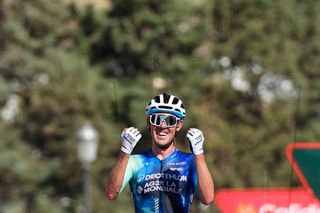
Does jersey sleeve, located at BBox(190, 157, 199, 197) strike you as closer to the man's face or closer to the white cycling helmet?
the man's face

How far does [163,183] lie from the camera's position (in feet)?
30.7

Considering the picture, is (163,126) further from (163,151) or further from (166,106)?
(163,151)

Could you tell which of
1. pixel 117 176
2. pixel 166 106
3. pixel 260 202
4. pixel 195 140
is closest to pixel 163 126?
pixel 166 106

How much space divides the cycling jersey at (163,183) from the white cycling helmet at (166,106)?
1.26 feet

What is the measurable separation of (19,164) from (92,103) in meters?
3.71

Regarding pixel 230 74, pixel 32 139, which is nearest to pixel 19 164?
pixel 32 139

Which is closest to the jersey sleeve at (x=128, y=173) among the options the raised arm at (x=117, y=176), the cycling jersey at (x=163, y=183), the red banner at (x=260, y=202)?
the cycling jersey at (x=163, y=183)

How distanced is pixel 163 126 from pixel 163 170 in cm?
38

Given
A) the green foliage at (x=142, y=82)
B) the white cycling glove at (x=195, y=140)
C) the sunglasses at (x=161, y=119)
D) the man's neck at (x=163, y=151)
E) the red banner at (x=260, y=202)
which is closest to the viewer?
the white cycling glove at (x=195, y=140)

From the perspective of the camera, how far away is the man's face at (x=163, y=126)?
30.3ft

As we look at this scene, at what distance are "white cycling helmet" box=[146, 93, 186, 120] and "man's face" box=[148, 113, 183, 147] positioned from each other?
1.3 inches

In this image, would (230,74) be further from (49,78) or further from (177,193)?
(177,193)

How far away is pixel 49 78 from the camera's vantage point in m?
47.2

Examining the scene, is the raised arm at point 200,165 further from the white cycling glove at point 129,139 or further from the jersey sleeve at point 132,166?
the jersey sleeve at point 132,166
